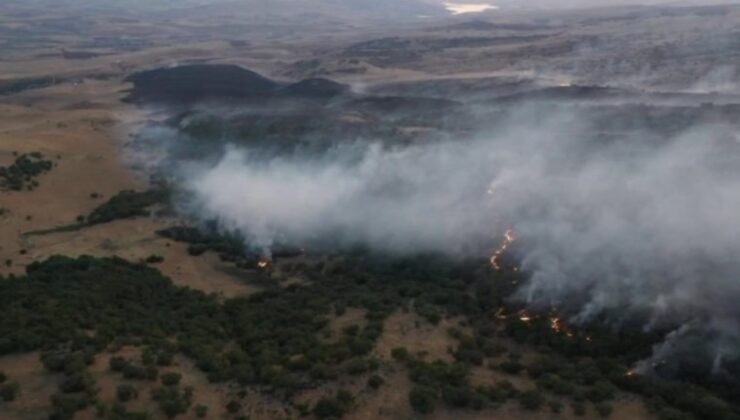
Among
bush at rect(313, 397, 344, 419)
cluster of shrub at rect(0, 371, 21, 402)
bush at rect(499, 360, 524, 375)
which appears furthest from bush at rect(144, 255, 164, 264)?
bush at rect(499, 360, 524, 375)

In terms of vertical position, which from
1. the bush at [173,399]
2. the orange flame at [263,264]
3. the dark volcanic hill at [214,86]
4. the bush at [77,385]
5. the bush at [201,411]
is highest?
the dark volcanic hill at [214,86]

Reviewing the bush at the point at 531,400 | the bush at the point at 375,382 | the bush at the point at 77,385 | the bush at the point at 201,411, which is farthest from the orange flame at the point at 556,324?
the bush at the point at 77,385

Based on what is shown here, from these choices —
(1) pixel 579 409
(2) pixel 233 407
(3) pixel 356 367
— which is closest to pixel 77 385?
(2) pixel 233 407

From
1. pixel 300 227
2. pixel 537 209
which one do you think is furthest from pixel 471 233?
pixel 300 227

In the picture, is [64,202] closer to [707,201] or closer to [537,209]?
[537,209]

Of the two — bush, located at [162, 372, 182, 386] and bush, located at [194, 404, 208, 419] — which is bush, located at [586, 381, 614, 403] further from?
bush, located at [162, 372, 182, 386]

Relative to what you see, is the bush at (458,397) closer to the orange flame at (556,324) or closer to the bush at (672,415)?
the bush at (672,415)
